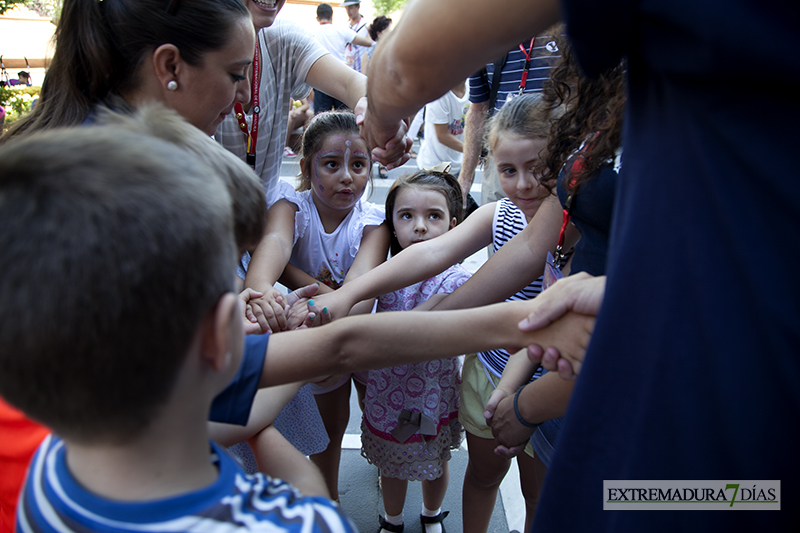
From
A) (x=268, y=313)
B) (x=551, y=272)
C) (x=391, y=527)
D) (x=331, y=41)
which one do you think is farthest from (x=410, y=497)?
(x=331, y=41)

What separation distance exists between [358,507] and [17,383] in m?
1.99

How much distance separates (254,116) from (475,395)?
54.3 inches

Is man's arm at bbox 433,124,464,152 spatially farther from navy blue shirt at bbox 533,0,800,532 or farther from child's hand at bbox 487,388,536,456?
navy blue shirt at bbox 533,0,800,532

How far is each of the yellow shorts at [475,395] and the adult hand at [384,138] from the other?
827 millimetres

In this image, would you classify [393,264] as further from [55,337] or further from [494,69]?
[494,69]

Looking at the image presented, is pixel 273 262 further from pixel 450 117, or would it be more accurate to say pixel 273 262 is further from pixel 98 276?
pixel 450 117

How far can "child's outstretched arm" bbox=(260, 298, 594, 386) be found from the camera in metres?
1.13

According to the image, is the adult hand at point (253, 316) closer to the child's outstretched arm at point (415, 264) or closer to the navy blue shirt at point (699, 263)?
the child's outstretched arm at point (415, 264)

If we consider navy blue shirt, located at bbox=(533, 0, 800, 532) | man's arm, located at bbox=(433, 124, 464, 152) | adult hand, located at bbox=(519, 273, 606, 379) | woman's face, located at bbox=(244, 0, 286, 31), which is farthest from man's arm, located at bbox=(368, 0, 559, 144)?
man's arm, located at bbox=(433, 124, 464, 152)

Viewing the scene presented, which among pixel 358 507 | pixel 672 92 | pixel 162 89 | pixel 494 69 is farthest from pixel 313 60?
pixel 358 507

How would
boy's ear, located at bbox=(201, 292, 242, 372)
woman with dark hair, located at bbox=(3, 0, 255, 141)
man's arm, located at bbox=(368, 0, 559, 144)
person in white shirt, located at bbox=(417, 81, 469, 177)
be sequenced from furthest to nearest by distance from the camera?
person in white shirt, located at bbox=(417, 81, 469, 177) → woman with dark hair, located at bbox=(3, 0, 255, 141) → man's arm, located at bbox=(368, 0, 559, 144) → boy's ear, located at bbox=(201, 292, 242, 372)

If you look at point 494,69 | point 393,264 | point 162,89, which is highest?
point 494,69

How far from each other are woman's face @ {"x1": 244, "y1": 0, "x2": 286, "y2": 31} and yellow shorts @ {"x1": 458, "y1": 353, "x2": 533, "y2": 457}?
5.09 feet

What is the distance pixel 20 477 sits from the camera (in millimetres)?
1051
